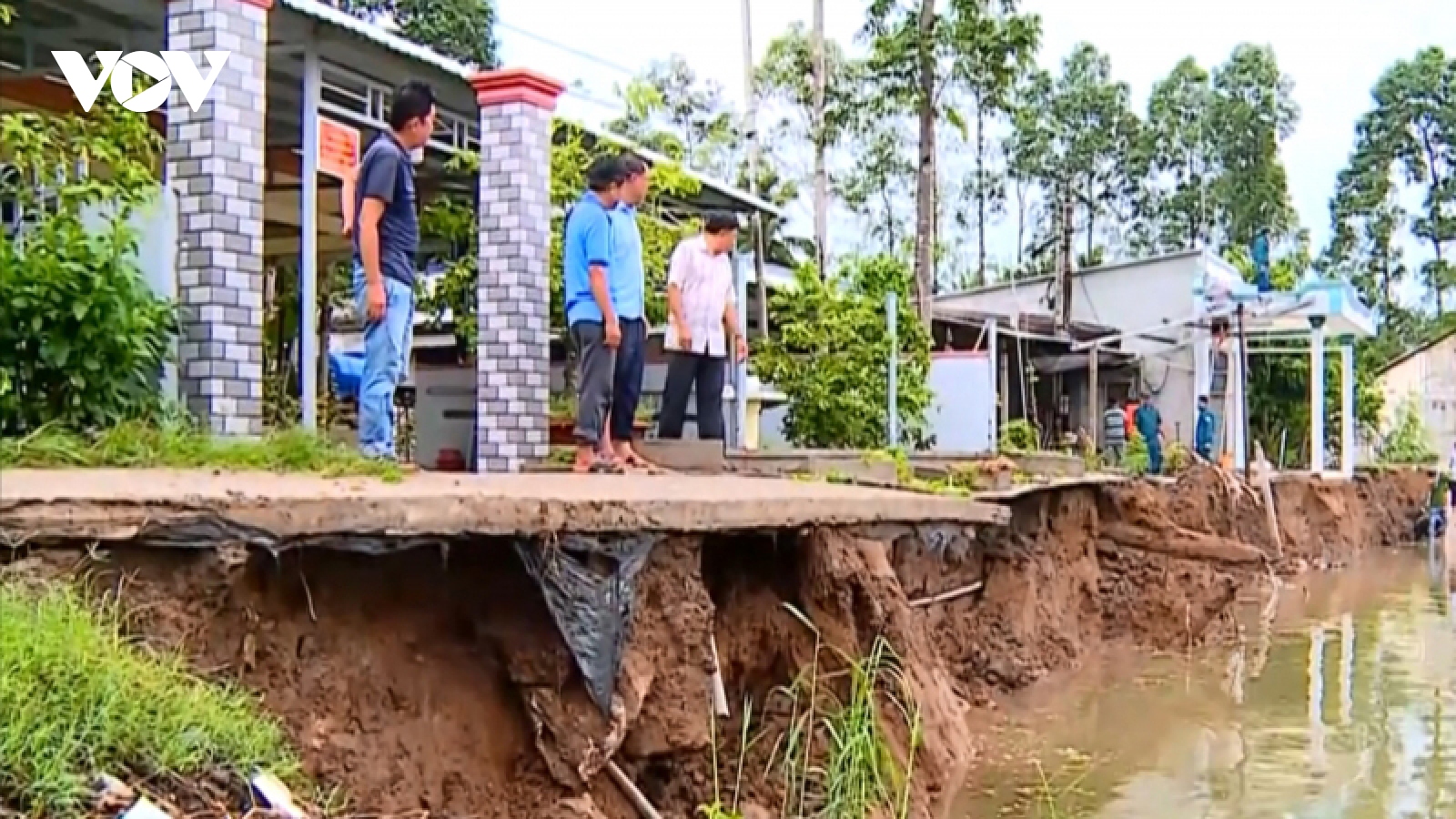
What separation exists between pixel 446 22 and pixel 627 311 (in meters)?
20.0

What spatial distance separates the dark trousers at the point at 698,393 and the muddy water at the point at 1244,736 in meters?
2.38

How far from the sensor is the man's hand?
5930mm

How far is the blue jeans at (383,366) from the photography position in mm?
6047

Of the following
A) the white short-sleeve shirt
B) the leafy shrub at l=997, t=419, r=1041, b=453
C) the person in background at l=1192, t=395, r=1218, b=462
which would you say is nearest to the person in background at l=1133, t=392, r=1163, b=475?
the leafy shrub at l=997, t=419, r=1041, b=453

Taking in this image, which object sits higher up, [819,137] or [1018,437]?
[819,137]

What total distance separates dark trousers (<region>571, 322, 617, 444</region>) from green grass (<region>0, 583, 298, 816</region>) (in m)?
3.66

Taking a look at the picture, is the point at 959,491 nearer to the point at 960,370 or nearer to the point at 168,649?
the point at 168,649

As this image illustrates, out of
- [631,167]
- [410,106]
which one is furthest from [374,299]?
[631,167]

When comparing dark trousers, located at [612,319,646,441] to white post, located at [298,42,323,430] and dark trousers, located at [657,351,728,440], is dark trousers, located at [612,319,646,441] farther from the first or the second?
white post, located at [298,42,323,430]

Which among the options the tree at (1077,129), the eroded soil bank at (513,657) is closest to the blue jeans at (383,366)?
the eroded soil bank at (513,657)

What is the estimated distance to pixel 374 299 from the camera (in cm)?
594

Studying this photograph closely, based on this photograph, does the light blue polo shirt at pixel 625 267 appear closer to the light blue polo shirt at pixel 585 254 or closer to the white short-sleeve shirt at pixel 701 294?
the light blue polo shirt at pixel 585 254

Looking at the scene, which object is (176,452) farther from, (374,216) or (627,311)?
(627,311)

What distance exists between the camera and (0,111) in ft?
27.0
